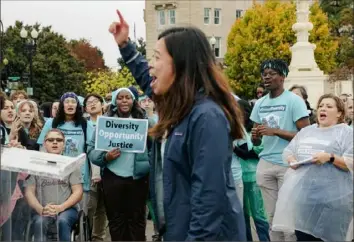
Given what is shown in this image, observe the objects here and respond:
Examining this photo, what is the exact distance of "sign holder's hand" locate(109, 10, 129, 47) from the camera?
3477 millimetres

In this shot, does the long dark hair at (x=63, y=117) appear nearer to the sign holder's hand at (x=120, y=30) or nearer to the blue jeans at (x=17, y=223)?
the blue jeans at (x=17, y=223)

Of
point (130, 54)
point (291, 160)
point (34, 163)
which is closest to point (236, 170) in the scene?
point (291, 160)

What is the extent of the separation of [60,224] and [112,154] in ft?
3.04

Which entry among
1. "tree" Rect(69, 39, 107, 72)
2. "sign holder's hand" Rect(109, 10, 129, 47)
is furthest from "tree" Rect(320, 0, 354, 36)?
"sign holder's hand" Rect(109, 10, 129, 47)

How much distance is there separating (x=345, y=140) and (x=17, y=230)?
275 cm

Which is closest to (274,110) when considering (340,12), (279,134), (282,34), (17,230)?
(279,134)

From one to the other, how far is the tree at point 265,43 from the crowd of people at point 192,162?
41.8 meters

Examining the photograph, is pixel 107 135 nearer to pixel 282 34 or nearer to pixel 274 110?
pixel 274 110

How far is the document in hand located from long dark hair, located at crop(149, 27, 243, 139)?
0.60 meters

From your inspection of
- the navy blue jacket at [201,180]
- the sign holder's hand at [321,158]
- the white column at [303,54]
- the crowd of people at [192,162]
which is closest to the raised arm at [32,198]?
the crowd of people at [192,162]

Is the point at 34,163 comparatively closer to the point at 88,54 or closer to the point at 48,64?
the point at 48,64

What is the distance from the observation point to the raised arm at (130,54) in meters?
3.50

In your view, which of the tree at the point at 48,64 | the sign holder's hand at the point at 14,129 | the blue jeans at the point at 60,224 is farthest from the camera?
the tree at the point at 48,64

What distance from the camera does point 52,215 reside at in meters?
5.71
